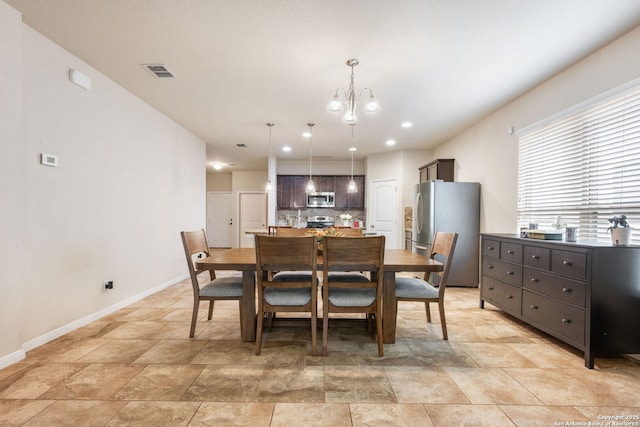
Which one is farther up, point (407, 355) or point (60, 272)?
point (60, 272)

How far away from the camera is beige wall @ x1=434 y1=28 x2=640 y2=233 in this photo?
2.44 metres

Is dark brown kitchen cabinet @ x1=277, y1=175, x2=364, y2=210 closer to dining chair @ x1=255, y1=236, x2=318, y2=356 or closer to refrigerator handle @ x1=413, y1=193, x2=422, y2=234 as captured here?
refrigerator handle @ x1=413, y1=193, x2=422, y2=234

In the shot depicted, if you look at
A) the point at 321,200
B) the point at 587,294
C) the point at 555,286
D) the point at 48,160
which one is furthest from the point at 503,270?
the point at 321,200

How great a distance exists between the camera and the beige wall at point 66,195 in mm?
2156

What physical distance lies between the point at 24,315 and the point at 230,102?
298 cm

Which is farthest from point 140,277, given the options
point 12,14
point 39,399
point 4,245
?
point 12,14

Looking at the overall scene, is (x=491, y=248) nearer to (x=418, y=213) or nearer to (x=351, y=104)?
(x=418, y=213)

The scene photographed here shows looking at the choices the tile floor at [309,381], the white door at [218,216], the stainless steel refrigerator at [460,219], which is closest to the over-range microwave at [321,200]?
the stainless steel refrigerator at [460,219]

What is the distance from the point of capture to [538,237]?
2703mm

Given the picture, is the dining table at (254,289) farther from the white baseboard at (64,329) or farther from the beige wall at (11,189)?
the white baseboard at (64,329)

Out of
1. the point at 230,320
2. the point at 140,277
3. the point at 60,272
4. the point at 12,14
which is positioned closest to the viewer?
the point at 12,14

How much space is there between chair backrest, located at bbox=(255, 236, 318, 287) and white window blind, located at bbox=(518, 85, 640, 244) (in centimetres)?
252

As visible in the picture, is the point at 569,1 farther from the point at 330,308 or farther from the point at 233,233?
the point at 233,233

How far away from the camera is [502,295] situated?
10.2ft
